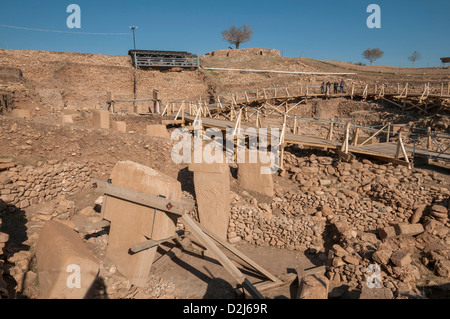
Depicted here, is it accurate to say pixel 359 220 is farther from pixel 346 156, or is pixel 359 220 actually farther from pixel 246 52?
pixel 246 52

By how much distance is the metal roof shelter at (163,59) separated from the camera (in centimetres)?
2483

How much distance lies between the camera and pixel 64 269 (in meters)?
4.26

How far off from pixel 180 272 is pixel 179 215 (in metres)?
1.99

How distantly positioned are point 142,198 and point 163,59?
913 inches

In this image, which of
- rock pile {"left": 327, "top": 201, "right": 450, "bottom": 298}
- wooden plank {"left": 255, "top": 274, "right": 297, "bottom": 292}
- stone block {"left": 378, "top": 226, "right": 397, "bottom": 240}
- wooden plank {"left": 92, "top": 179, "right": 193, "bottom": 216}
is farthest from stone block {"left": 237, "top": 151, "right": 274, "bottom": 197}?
wooden plank {"left": 92, "top": 179, "right": 193, "bottom": 216}

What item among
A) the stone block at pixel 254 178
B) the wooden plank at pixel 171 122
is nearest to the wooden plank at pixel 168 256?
the stone block at pixel 254 178

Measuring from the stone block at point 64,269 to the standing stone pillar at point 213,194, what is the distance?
3367mm

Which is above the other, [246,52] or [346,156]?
[246,52]

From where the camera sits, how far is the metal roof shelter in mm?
24828

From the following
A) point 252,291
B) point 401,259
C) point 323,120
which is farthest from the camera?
point 323,120

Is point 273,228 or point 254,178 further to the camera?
point 254,178

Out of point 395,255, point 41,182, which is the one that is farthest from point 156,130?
point 395,255

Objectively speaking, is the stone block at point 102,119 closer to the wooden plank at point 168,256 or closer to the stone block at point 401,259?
the wooden plank at point 168,256

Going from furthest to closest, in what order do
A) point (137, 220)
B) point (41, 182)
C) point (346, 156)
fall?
point (346, 156), point (41, 182), point (137, 220)
